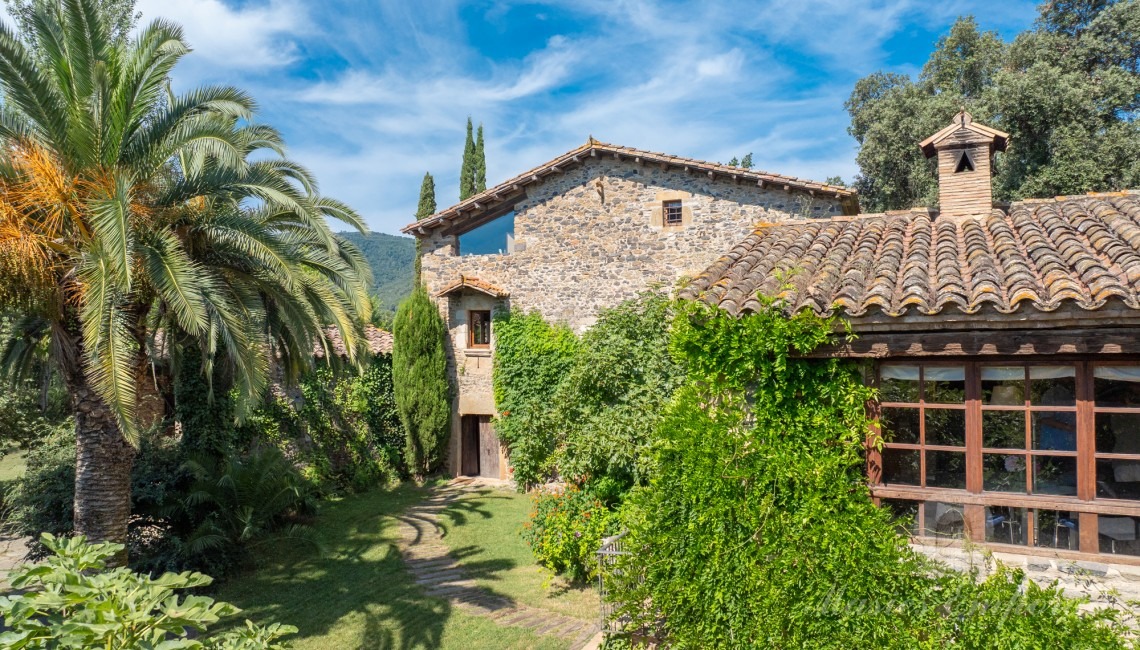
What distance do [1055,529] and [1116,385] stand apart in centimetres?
127

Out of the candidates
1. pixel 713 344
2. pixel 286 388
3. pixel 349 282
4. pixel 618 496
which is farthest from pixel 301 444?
pixel 713 344

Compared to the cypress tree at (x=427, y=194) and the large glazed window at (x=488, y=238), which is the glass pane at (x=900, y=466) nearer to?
the large glazed window at (x=488, y=238)

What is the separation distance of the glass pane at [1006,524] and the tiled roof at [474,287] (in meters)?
12.9

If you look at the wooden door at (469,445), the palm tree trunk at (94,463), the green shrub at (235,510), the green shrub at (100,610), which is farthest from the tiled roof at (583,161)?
the green shrub at (100,610)

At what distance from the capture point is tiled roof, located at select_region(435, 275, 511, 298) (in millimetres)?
16875

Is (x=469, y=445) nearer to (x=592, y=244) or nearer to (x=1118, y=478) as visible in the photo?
(x=592, y=244)

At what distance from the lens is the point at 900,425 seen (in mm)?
5844

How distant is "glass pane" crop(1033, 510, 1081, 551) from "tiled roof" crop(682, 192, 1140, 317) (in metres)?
1.81

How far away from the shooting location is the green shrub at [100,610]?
8.02 feet

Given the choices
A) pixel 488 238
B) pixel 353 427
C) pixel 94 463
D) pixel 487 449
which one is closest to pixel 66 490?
pixel 94 463

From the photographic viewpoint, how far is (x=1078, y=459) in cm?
527

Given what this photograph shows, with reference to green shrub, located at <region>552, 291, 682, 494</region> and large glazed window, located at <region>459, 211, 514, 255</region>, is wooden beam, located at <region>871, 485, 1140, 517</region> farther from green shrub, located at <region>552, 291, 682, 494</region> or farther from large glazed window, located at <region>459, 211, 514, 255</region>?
large glazed window, located at <region>459, 211, 514, 255</region>

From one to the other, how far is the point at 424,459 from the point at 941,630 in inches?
555

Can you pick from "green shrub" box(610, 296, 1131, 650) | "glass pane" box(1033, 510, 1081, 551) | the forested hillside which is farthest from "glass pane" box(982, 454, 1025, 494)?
the forested hillside
